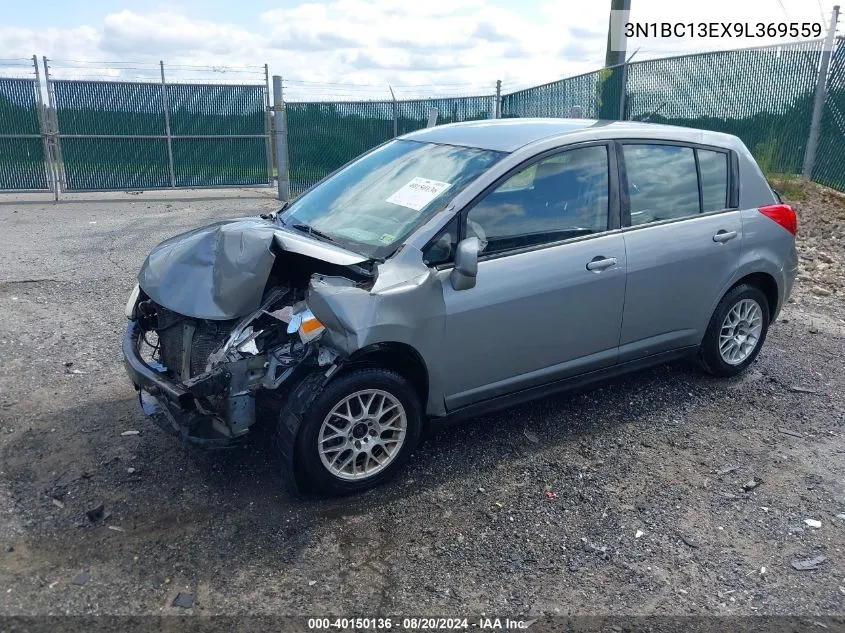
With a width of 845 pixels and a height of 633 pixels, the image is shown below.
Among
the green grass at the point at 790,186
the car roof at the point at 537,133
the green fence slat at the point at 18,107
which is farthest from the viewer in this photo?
the green fence slat at the point at 18,107

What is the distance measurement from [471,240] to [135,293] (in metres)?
2.13

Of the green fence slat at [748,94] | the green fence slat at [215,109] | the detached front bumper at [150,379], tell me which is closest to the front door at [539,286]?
the detached front bumper at [150,379]

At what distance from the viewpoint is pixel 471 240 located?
378 centimetres

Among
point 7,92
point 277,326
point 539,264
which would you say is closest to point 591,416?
point 539,264

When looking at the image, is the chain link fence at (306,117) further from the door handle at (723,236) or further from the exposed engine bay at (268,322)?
the exposed engine bay at (268,322)

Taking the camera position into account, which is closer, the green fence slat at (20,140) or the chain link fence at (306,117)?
the chain link fence at (306,117)

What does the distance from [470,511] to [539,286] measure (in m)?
1.30

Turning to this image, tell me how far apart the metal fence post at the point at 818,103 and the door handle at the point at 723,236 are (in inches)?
290

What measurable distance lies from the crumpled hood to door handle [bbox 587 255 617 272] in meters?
1.42

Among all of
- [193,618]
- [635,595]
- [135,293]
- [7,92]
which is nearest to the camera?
[193,618]

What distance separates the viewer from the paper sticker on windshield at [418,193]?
4113mm

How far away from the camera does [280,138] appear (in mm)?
14812

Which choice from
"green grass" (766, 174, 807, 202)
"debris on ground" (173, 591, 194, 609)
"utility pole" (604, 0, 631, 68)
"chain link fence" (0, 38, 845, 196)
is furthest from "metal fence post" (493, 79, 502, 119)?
"debris on ground" (173, 591, 194, 609)

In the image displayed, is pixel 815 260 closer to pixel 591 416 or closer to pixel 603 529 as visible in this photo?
pixel 591 416
